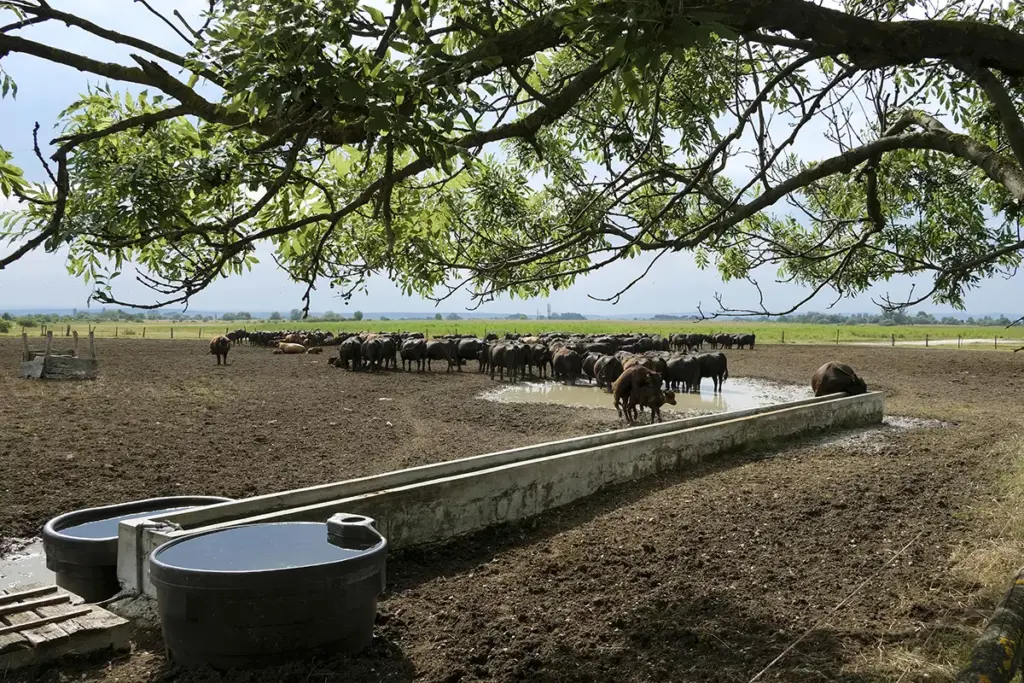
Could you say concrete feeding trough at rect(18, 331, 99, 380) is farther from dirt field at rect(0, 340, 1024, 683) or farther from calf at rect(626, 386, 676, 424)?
calf at rect(626, 386, 676, 424)

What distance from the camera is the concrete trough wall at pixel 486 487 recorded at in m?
5.06

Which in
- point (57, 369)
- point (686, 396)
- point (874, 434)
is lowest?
point (686, 396)

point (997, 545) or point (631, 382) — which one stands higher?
point (631, 382)

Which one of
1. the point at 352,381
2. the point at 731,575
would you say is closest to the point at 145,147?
the point at 731,575

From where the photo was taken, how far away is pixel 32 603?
4371mm

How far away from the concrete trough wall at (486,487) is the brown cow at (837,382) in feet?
23.7

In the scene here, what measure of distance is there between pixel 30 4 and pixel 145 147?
117 cm

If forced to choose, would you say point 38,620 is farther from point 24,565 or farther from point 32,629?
point 24,565

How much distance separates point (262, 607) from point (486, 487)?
2.99 meters

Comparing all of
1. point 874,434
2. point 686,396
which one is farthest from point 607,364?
point 874,434

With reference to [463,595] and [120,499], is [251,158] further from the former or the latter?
[120,499]

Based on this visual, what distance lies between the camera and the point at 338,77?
3219mm

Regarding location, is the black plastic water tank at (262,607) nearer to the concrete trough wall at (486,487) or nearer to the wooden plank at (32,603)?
the concrete trough wall at (486,487)

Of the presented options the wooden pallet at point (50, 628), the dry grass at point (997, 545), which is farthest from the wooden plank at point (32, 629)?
the dry grass at point (997, 545)
